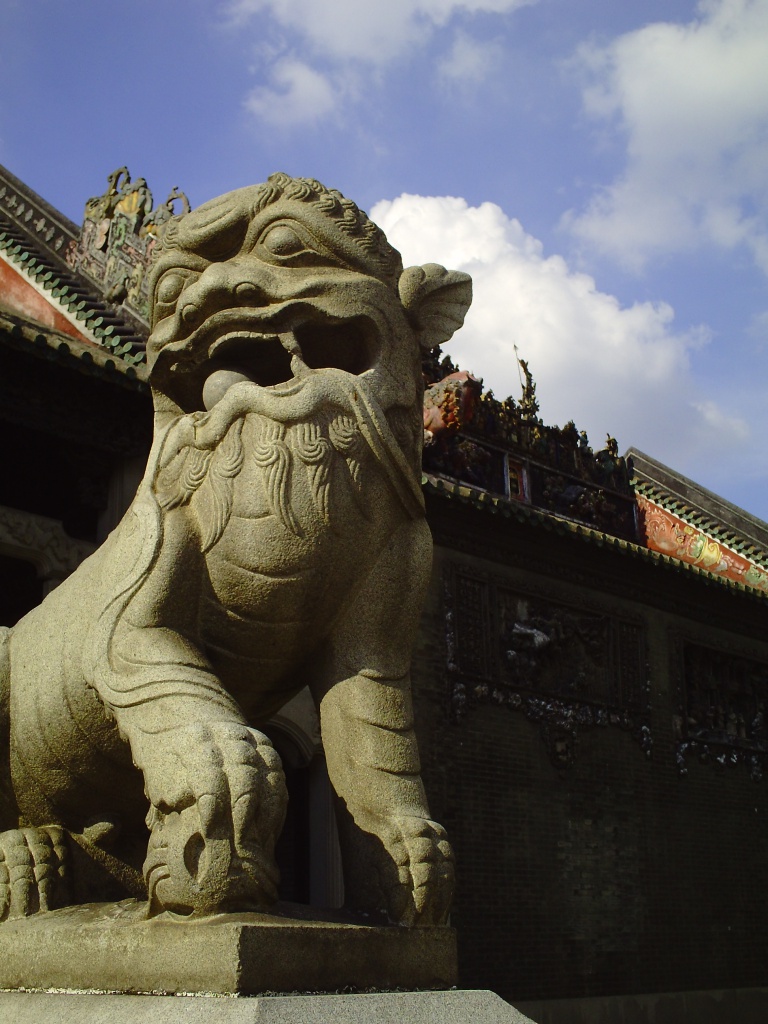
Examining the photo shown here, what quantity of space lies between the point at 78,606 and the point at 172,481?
0.39m

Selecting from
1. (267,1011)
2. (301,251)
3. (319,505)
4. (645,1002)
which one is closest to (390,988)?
(267,1011)

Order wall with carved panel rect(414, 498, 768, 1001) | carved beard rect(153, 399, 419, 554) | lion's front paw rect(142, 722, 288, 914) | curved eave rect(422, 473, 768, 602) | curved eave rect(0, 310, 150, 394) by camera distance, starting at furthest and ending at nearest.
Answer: wall with carved panel rect(414, 498, 768, 1001)
curved eave rect(422, 473, 768, 602)
curved eave rect(0, 310, 150, 394)
carved beard rect(153, 399, 419, 554)
lion's front paw rect(142, 722, 288, 914)

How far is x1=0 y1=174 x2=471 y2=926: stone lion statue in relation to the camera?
262 centimetres

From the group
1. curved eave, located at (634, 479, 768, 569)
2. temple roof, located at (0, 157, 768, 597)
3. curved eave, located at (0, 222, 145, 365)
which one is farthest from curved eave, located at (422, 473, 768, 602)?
curved eave, located at (634, 479, 768, 569)

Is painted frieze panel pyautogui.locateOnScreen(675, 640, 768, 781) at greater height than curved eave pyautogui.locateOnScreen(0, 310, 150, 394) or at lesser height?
lesser

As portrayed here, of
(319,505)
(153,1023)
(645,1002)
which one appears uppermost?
(319,505)

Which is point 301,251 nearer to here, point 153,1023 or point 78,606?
point 78,606

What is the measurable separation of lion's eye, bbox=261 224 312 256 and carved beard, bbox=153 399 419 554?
0.46 m

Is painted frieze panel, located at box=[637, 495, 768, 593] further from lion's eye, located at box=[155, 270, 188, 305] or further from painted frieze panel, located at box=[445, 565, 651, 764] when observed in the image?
lion's eye, located at box=[155, 270, 188, 305]

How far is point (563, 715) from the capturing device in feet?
36.3

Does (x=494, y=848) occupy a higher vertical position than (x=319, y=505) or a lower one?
lower

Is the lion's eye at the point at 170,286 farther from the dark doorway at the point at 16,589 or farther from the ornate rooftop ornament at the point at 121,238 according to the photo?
the ornate rooftop ornament at the point at 121,238

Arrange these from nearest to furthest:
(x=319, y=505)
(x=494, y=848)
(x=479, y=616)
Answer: (x=319, y=505) → (x=494, y=848) → (x=479, y=616)

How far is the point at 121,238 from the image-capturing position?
10828mm
